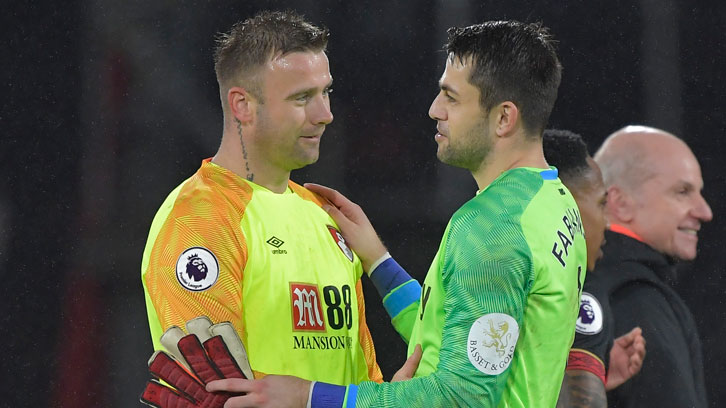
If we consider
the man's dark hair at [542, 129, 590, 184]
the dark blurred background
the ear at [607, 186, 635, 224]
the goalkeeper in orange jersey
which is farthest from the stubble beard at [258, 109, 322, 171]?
the dark blurred background

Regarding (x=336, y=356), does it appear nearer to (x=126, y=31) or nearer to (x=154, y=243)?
(x=154, y=243)

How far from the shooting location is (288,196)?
8.11 ft

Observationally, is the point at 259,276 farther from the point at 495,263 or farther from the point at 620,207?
the point at 620,207

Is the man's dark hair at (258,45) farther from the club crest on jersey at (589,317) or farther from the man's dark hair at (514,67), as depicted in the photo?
the club crest on jersey at (589,317)

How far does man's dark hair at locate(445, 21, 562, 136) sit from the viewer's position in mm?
2172

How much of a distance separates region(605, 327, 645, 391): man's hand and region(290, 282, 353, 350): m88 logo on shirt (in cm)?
104

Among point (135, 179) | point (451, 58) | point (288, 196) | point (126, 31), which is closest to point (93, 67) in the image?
point (126, 31)

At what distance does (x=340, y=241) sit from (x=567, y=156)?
93cm

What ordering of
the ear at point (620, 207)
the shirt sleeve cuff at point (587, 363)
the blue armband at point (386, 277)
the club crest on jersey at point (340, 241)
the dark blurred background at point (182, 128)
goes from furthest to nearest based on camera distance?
the dark blurred background at point (182, 128)
the ear at point (620, 207)
the shirt sleeve cuff at point (587, 363)
the blue armband at point (386, 277)
the club crest on jersey at point (340, 241)

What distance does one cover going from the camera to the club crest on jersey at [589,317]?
9.33ft

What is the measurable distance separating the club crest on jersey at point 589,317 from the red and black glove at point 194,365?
114cm

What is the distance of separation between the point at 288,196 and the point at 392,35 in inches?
105

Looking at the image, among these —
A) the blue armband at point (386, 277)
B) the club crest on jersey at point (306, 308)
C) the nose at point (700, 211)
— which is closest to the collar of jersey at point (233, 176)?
the club crest on jersey at point (306, 308)

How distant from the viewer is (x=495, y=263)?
6.40 ft
